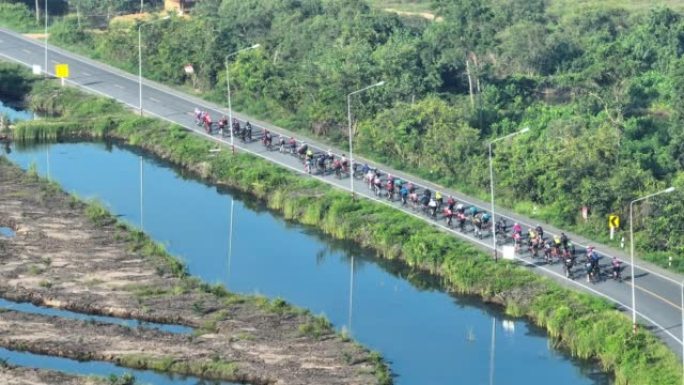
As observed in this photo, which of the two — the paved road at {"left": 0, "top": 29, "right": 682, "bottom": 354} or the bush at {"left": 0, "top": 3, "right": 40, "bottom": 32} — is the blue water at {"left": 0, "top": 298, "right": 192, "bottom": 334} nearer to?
the paved road at {"left": 0, "top": 29, "right": 682, "bottom": 354}

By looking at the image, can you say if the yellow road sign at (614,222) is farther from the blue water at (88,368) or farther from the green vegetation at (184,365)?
the blue water at (88,368)

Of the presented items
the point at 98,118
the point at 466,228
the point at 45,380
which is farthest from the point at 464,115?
the point at 45,380

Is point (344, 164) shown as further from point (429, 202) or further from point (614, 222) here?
point (614, 222)

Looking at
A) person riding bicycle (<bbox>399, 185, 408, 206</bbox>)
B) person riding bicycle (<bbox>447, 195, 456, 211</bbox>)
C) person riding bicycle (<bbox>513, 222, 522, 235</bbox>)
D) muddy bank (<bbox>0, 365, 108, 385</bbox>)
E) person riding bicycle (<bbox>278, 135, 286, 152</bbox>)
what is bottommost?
muddy bank (<bbox>0, 365, 108, 385</bbox>)

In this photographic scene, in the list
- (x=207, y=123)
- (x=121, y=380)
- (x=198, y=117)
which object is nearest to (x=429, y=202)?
(x=207, y=123)

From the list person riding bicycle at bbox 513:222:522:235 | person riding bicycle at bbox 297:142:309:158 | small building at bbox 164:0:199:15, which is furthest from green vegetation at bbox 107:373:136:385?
small building at bbox 164:0:199:15
